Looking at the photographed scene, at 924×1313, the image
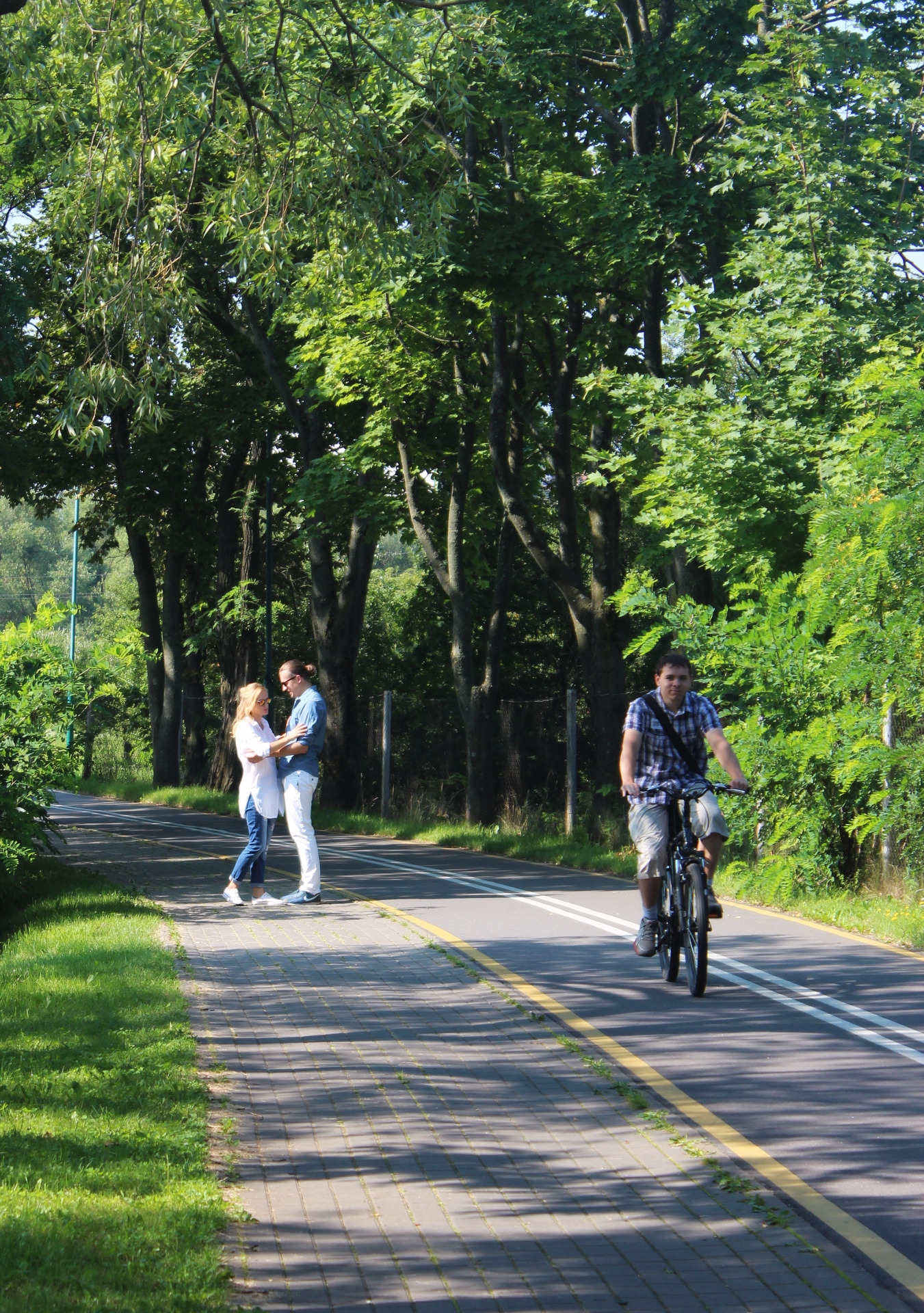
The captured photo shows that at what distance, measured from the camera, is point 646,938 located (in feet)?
33.2

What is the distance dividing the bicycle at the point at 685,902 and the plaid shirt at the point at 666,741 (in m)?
0.14

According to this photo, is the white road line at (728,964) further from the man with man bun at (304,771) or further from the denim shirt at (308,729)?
the denim shirt at (308,729)

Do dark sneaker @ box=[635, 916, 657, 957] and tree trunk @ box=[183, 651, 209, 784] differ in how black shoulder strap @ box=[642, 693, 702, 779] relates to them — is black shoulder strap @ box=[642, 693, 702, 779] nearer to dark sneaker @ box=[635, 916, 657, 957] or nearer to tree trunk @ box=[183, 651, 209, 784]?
dark sneaker @ box=[635, 916, 657, 957]

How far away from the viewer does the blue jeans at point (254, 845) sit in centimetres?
1424

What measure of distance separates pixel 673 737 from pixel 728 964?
1915 mm

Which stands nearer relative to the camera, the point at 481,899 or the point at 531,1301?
the point at 531,1301

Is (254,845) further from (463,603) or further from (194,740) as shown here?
(194,740)

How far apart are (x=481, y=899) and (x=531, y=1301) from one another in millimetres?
10314

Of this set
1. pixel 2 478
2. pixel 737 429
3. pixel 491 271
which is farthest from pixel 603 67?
pixel 2 478

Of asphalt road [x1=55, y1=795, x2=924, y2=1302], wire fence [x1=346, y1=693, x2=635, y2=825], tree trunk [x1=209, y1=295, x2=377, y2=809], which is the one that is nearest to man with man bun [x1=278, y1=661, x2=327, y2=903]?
asphalt road [x1=55, y1=795, x2=924, y2=1302]

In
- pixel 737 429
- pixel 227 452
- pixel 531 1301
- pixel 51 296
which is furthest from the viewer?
pixel 227 452

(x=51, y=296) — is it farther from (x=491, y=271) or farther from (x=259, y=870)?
(x=259, y=870)

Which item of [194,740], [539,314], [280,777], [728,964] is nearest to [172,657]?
[194,740]

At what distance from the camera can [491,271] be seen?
20516 millimetres
